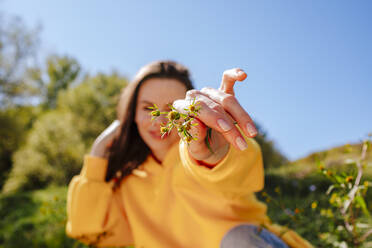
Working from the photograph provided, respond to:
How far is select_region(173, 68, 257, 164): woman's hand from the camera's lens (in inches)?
35.5

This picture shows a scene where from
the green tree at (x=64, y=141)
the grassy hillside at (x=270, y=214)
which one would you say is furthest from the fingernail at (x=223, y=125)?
the green tree at (x=64, y=141)

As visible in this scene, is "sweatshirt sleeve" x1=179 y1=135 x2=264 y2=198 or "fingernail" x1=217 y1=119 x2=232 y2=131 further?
→ "sweatshirt sleeve" x1=179 y1=135 x2=264 y2=198

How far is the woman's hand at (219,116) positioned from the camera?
90 centimetres

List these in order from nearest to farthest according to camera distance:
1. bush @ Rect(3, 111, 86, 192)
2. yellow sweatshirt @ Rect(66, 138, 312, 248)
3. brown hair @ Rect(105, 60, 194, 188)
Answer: yellow sweatshirt @ Rect(66, 138, 312, 248) → brown hair @ Rect(105, 60, 194, 188) → bush @ Rect(3, 111, 86, 192)

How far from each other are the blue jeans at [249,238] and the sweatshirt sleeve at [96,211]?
1.19 meters

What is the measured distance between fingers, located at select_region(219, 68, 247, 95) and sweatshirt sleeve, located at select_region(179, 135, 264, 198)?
0.93ft

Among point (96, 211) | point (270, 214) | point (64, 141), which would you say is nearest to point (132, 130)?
point (96, 211)

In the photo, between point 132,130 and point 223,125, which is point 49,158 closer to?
point 132,130

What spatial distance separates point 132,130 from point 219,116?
1734mm

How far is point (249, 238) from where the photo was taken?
1518mm

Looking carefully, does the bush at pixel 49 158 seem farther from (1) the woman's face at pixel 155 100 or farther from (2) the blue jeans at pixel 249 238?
(2) the blue jeans at pixel 249 238

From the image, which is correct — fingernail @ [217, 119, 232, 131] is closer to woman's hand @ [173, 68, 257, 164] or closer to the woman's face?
woman's hand @ [173, 68, 257, 164]

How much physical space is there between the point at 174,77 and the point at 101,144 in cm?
100

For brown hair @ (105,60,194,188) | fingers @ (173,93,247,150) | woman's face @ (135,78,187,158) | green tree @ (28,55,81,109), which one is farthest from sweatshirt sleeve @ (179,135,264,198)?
green tree @ (28,55,81,109)
